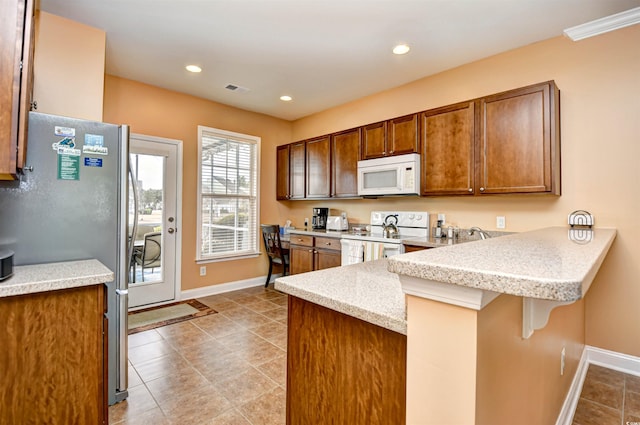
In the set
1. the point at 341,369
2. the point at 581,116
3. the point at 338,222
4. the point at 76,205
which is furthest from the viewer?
the point at 338,222

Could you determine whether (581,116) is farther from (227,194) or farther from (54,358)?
(227,194)

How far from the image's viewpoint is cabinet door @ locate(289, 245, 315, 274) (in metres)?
4.25

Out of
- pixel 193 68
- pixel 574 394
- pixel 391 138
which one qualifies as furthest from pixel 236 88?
pixel 574 394

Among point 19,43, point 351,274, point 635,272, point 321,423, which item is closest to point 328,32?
point 19,43

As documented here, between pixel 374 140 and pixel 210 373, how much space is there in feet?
9.58

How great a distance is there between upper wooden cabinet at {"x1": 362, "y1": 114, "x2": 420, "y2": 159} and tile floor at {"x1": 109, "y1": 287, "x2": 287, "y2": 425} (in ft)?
7.27

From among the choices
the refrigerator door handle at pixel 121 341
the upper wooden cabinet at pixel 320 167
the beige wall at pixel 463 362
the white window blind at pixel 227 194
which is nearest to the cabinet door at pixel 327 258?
the upper wooden cabinet at pixel 320 167

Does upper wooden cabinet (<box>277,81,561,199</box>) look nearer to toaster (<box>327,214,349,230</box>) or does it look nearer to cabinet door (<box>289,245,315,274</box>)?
toaster (<box>327,214,349,230</box>)

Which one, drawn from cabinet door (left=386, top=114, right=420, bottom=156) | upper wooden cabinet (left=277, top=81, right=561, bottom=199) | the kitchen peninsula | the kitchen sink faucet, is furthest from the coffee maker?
the kitchen peninsula

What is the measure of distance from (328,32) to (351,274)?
2286mm

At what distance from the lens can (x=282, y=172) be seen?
507cm

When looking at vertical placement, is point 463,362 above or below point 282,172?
below

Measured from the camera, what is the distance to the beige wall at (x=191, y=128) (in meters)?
3.68

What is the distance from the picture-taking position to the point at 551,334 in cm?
150
